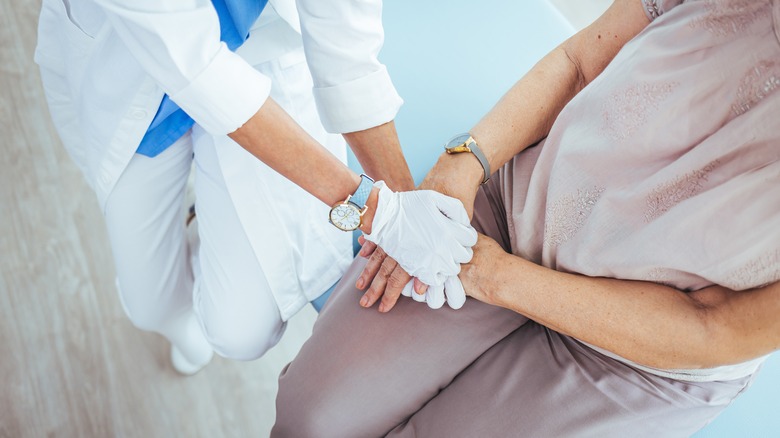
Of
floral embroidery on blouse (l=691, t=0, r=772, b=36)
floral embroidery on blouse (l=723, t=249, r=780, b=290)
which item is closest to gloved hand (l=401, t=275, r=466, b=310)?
floral embroidery on blouse (l=723, t=249, r=780, b=290)

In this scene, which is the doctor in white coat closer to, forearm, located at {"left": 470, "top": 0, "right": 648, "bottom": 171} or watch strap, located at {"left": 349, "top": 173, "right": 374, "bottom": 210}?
watch strap, located at {"left": 349, "top": 173, "right": 374, "bottom": 210}

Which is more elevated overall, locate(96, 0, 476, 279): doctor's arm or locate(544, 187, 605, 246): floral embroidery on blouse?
locate(96, 0, 476, 279): doctor's arm

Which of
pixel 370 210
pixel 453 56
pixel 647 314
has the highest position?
pixel 370 210

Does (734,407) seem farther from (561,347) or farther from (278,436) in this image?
(278,436)

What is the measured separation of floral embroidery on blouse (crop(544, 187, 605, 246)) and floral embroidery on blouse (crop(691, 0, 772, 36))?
0.85ft

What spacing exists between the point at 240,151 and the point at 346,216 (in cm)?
26

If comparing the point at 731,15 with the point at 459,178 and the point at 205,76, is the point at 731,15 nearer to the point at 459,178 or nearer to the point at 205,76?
the point at 459,178

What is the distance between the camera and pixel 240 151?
106 cm

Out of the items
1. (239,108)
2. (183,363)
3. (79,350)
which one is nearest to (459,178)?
(239,108)

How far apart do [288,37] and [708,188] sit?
723 mm

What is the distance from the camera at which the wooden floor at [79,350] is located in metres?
1.46

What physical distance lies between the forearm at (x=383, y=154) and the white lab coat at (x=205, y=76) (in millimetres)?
26

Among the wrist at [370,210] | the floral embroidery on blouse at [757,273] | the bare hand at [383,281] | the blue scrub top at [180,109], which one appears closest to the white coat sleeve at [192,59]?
the blue scrub top at [180,109]

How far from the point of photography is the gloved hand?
95 cm
